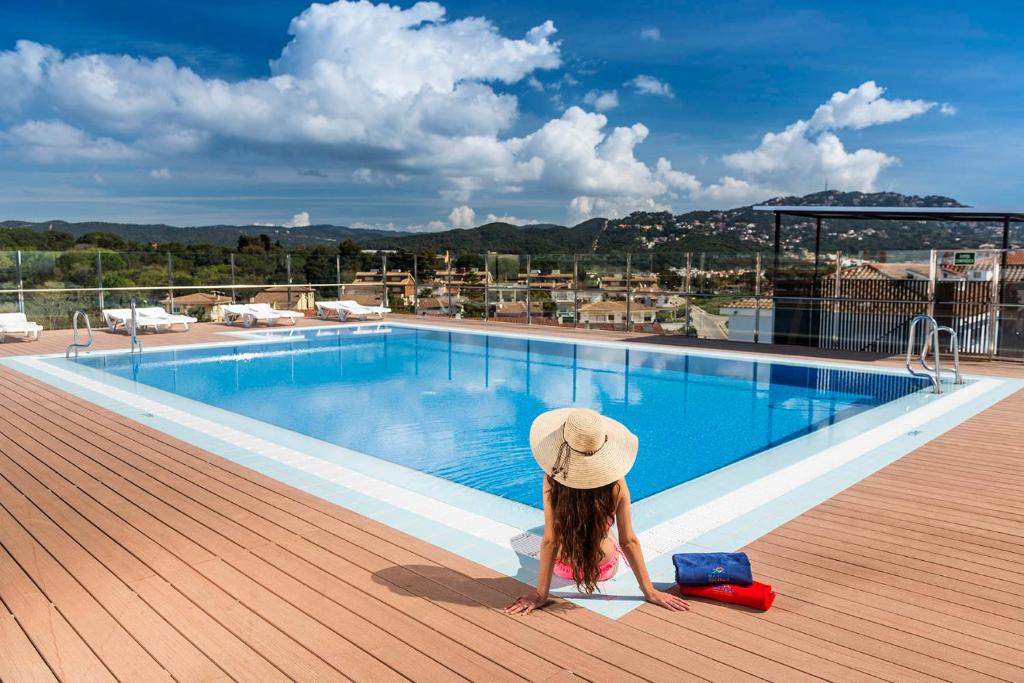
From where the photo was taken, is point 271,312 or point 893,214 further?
point 271,312

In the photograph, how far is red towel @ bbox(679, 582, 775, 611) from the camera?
9.04ft

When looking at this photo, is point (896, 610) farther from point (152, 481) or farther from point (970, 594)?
point (152, 481)

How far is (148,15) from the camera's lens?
2247cm

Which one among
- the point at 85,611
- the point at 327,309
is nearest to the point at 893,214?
the point at 85,611

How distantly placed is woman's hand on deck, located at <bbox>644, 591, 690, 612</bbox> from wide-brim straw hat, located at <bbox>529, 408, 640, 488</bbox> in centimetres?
59

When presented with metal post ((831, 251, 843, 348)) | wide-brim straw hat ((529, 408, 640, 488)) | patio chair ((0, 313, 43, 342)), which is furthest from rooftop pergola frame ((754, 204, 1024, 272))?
patio chair ((0, 313, 43, 342))

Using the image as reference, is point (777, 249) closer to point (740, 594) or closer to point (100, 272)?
point (740, 594)

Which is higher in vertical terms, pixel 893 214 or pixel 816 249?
pixel 893 214

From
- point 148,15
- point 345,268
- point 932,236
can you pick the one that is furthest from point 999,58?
point 148,15

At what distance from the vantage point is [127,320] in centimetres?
1355

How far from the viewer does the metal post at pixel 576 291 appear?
1479 cm

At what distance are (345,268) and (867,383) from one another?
12.6 meters

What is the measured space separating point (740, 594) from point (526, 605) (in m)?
0.83

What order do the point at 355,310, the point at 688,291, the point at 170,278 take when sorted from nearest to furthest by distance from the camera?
the point at 688,291, the point at 170,278, the point at 355,310
